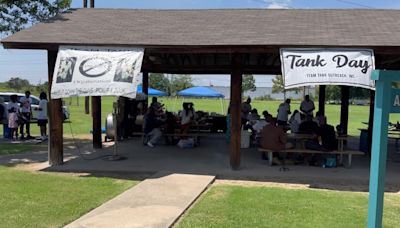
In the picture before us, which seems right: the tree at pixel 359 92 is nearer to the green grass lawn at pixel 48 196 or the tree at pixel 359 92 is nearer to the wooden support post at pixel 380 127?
the green grass lawn at pixel 48 196

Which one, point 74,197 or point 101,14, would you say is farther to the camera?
point 101,14

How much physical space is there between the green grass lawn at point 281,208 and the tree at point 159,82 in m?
79.8

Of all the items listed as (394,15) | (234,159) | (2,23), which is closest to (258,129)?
(234,159)

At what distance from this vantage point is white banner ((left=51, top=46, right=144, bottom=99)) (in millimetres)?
9961

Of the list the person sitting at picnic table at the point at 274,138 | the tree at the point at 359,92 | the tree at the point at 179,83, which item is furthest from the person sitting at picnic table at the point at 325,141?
the tree at the point at 179,83

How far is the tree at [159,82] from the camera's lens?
89.6 m

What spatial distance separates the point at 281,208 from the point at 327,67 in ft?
11.1

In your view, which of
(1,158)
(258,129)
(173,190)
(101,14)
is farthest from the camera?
(258,129)

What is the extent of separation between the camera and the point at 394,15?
12328mm

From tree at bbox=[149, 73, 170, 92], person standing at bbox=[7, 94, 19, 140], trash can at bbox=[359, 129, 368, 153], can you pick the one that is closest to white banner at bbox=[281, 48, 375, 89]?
trash can at bbox=[359, 129, 368, 153]

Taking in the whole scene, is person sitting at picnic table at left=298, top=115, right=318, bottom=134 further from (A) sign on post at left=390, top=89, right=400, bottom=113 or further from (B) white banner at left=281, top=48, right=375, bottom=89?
(A) sign on post at left=390, top=89, right=400, bottom=113

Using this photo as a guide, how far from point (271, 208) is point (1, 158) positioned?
8.15 meters

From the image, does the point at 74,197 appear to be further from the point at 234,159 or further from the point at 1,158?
the point at 1,158

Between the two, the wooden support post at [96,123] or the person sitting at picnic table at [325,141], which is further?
the wooden support post at [96,123]
